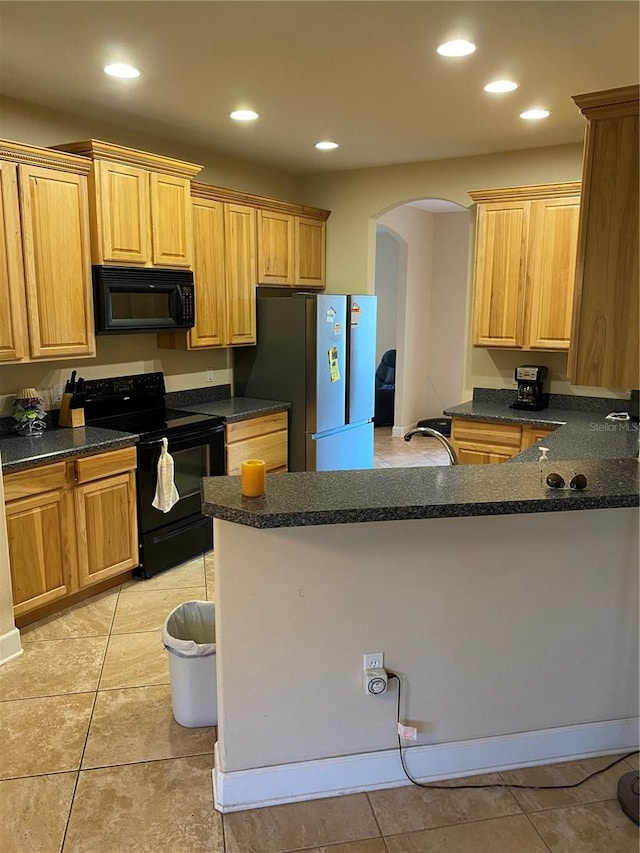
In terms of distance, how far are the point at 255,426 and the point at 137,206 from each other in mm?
1618

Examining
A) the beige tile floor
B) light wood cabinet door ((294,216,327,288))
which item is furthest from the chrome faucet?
light wood cabinet door ((294,216,327,288))

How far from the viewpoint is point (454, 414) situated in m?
4.38

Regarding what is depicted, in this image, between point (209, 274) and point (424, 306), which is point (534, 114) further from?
point (424, 306)

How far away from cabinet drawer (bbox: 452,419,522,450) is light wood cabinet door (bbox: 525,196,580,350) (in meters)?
0.63

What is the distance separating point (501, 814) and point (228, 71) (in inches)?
124

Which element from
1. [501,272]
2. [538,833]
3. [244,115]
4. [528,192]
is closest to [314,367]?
[501,272]

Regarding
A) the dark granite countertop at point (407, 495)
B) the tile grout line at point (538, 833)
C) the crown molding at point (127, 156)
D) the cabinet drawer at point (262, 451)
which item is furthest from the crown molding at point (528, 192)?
the tile grout line at point (538, 833)

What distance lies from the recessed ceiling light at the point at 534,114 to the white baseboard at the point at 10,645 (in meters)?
3.76

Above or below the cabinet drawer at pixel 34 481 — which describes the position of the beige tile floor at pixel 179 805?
below

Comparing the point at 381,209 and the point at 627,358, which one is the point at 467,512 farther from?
the point at 381,209

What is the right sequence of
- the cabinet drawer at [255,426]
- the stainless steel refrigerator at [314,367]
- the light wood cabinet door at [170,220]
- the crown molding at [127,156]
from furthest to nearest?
1. the stainless steel refrigerator at [314,367]
2. the cabinet drawer at [255,426]
3. the light wood cabinet door at [170,220]
4. the crown molding at [127,156]

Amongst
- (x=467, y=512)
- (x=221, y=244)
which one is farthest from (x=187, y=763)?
(x=221, y=244)

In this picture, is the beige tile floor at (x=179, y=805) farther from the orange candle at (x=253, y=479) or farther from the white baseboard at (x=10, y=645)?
the orange candle at (x=253, y=479)

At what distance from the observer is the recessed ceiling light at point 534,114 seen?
359 centimetres
